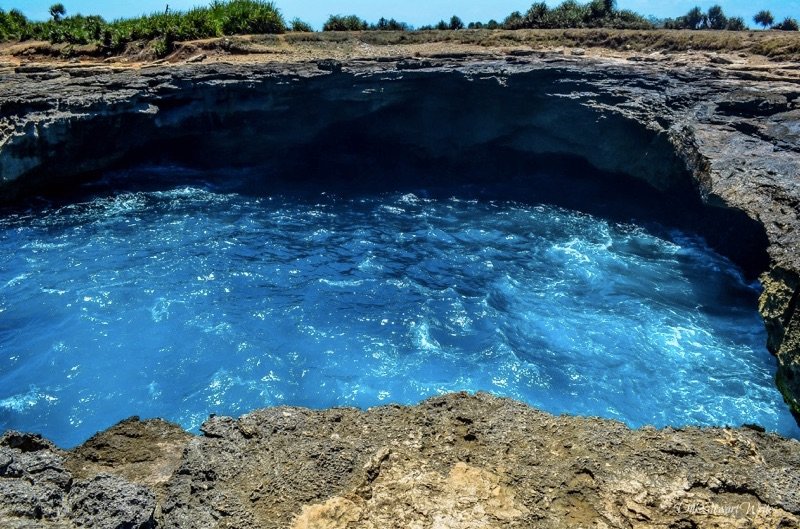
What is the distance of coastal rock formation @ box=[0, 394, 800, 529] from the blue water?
6.00 meters

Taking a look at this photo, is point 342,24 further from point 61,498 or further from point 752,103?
point 61,498

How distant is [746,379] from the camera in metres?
14.7

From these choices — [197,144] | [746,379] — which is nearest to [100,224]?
[197,144]

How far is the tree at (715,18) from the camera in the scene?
34.8 metres

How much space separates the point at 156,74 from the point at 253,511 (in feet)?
71.5

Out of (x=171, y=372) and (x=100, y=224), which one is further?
(x=100, y=224)

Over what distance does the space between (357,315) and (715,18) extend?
30708 millimetres

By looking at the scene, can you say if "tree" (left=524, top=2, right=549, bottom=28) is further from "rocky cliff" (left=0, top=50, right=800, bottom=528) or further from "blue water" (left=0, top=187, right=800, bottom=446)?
"blue water" (left=0, top=187, right=800, bottom=446)

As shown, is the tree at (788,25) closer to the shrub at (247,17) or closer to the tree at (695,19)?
the tree at (695,19)

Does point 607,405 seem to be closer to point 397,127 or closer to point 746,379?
point 746,379

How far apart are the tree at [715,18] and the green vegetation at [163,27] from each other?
78.9ft

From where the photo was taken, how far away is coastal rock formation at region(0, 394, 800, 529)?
251 inches

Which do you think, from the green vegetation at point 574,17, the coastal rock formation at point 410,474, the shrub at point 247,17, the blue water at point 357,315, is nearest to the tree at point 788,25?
the green vegetation at point 574,17

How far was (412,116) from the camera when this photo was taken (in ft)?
85.4
